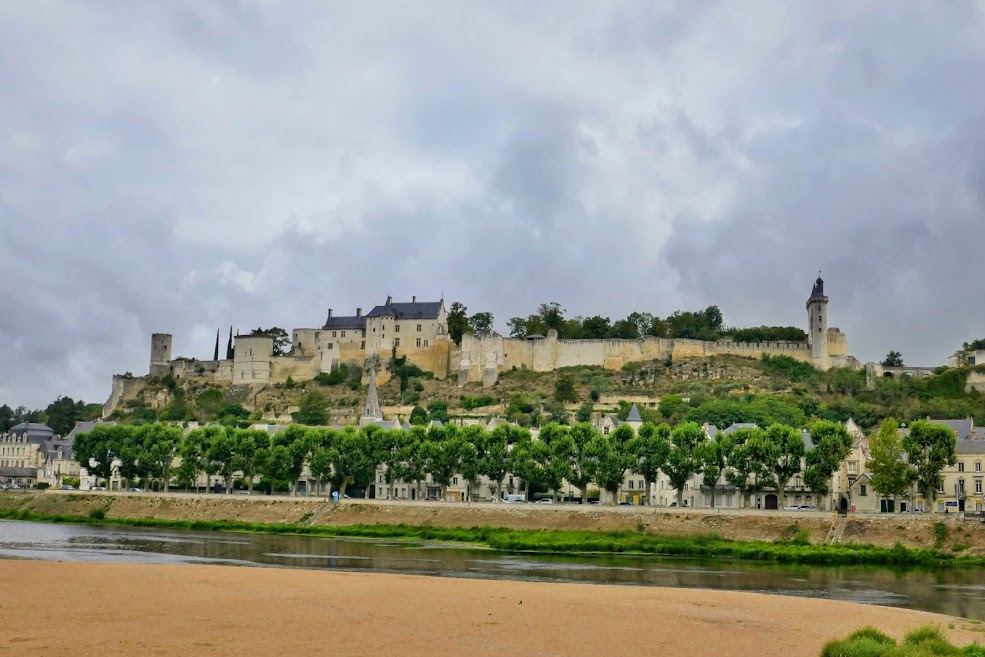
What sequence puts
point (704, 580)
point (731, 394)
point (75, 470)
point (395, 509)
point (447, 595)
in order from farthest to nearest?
point (731, 394), point (75, 470), point (395, 509), point (704, 580), point (447, 595)

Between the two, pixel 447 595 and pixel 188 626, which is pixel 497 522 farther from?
pixel 188 626

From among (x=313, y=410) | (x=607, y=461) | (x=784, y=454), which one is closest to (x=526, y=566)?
(x=607, y=461)

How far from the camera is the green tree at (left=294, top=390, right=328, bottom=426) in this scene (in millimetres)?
109494

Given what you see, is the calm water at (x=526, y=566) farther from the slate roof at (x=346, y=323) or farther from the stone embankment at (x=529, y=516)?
the slate roof at (x=346, y=323)

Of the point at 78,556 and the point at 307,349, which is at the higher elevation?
the point at 307,349

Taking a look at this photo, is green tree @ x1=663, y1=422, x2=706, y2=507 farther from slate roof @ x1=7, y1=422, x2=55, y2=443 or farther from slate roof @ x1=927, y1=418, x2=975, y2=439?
slate roof @ x1=7, y1=422, x2=55, y2=443

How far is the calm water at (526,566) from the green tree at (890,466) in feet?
37.4

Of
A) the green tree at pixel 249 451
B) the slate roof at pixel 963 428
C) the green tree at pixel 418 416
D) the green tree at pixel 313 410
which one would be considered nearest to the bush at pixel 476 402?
the green tree at pixel 418 416

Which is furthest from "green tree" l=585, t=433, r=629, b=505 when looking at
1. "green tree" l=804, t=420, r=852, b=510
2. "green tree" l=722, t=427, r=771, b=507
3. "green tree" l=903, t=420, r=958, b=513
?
"green tree" l=903, t=420, r=958, b=513

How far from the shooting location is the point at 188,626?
78.9ft

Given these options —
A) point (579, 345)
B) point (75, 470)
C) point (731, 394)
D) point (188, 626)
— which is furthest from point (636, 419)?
point (188, 626)

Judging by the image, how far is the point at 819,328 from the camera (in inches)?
4688

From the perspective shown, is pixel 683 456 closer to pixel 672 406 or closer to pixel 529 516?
pixel 529 516

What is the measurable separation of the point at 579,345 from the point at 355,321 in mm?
27375
